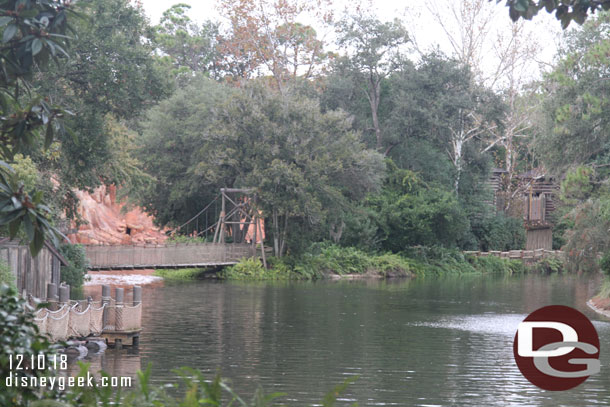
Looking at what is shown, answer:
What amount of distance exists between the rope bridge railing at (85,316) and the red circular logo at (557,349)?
8.71 meters

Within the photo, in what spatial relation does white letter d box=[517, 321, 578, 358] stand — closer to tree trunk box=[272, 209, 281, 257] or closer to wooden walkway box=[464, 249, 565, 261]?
tree trunk box=[272, 209, 281, 257]

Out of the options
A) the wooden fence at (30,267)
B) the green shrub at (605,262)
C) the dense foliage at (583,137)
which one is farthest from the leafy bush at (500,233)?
the wooden fence at (30,267)

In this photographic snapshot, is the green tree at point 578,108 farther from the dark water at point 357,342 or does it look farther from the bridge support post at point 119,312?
the bridge support post at point 119,312

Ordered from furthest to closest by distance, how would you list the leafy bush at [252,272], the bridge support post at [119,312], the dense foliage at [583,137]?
the leafy bush at [252,272]
the dense foliage at [583,137]
the bridge support post at [119,312]

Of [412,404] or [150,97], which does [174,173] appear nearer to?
[150,97]

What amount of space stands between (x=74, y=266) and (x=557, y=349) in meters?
17.8

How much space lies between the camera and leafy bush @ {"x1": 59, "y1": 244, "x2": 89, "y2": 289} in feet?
105

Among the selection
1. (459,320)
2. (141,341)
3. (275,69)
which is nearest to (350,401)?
(141,341)

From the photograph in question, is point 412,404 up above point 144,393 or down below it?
below

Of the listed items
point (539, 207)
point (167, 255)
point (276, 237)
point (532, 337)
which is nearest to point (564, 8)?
point (532, 337)

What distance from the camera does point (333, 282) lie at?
45.4 m

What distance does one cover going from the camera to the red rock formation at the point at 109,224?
51.9 metres

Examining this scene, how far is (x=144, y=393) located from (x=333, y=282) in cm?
Answer: 4054

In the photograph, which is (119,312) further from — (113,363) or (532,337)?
(532,337)
